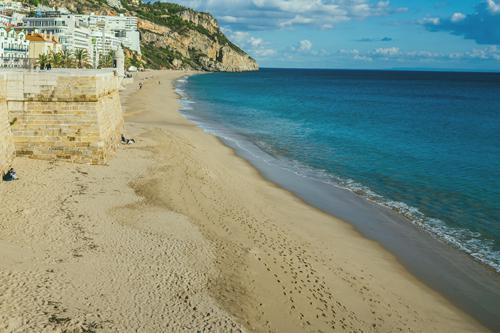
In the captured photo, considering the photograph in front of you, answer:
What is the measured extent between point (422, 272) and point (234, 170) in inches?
490

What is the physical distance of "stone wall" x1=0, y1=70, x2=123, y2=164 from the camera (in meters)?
19.5

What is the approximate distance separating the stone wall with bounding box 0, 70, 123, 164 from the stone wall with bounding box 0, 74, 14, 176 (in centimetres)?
55

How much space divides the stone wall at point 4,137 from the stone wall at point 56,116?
0.55 m

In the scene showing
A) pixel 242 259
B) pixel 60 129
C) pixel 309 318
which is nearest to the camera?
pixel 309 318

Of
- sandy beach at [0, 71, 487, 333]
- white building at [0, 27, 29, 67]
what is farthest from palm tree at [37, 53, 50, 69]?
sandy beach at [0, 71, 487, 333]

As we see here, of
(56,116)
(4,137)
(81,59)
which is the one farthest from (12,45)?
(4,137)

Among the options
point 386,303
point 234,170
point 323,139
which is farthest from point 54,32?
point 386,303

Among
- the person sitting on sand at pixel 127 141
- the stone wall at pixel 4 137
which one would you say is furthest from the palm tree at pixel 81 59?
the stone wall at pixel 4 137

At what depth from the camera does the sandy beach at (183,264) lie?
974 centimetres

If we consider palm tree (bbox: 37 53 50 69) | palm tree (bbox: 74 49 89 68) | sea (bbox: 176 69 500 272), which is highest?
palm tree (bbox: 74 49 89 68)

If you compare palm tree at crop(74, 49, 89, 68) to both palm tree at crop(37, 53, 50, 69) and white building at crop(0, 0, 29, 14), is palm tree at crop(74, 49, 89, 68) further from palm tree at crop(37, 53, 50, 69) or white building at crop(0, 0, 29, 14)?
white building at crop(0, 0, 29, 14)

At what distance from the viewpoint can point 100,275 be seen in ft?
36.1

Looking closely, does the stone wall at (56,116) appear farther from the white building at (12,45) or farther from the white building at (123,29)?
the white building at (123,29)

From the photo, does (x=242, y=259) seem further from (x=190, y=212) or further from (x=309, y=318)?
(x=190, y=212)
